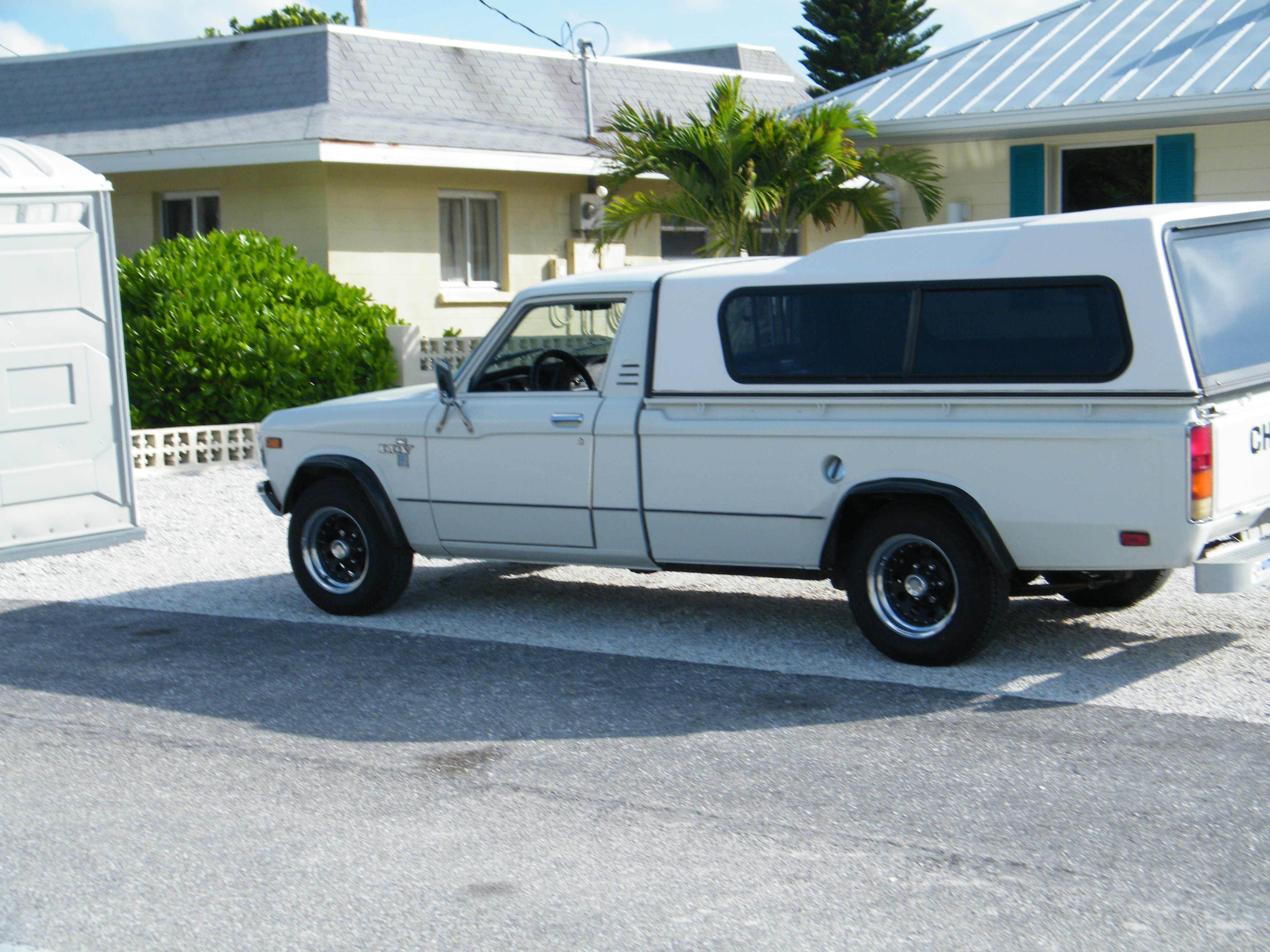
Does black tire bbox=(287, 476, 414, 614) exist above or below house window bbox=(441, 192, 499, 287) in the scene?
below

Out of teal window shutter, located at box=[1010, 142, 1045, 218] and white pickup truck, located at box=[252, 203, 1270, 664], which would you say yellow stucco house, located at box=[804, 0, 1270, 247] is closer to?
teal window shutter, located at box=[1010, 142, 1045, 218]

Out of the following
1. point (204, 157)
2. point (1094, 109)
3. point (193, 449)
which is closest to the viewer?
point (1094, 109)

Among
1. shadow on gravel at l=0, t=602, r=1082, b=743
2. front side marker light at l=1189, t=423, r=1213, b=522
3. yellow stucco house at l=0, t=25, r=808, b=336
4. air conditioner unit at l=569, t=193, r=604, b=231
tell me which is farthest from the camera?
air conditioner unit at l=569, t=193, r=604, b=231

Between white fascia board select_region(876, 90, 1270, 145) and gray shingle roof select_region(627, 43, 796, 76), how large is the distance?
16.5m

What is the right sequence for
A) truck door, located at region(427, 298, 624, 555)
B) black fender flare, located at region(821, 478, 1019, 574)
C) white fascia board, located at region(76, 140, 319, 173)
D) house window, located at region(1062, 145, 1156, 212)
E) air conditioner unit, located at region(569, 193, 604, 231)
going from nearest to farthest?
black fender flare, located at region(821, 478, 1019, 574)
truck door, located at region(427, 298, 624, 555)
house window, located at region(1062, 145, 1156, 212)
white fascia board, located at region(76, 140, 319, 173)
air conditioner unit, located at region(569, 193, 604, 231)

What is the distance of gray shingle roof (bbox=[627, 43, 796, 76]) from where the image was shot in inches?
1223

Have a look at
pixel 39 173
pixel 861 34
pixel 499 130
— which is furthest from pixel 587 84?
pixel 861 34

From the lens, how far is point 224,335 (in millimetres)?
15289

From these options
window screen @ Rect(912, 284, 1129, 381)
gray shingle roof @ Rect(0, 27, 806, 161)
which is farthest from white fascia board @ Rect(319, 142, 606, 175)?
window screen @ Rect(912, 284, 1129, 381)

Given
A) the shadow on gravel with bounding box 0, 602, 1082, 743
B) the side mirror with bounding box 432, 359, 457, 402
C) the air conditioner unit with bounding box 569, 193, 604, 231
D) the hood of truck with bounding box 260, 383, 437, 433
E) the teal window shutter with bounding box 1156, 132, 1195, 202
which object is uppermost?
the air conditioner unit with bounding box 569, 193, 604, 231

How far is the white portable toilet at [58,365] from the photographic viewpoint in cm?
839

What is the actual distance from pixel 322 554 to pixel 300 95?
1161 cm

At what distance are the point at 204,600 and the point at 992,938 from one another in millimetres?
6414

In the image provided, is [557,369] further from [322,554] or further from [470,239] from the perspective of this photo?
[470,239]
